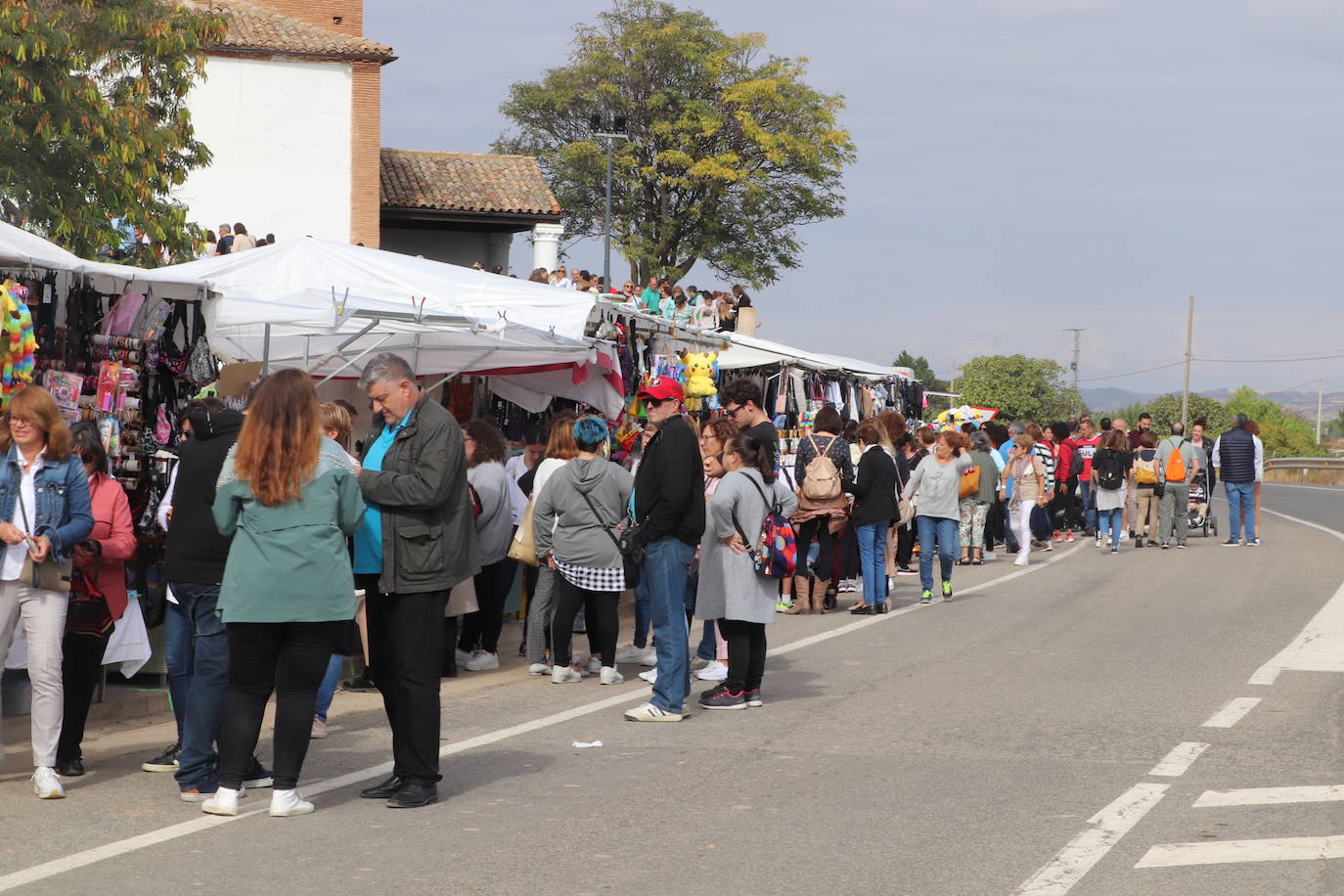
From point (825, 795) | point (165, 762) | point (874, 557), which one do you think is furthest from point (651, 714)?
point (874, 557)

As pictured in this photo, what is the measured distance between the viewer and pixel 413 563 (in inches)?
266

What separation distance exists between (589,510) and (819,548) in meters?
4.69

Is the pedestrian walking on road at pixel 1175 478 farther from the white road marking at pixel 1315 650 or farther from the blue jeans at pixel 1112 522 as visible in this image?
the white road marking at pixel 1315 650

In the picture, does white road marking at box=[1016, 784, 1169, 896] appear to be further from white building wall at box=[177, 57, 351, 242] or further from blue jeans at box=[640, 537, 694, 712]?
white building wall at box=[177, 57, 351, 242]

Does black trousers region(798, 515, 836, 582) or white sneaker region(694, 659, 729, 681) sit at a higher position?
black trousers region(798, 515, 836, 582)

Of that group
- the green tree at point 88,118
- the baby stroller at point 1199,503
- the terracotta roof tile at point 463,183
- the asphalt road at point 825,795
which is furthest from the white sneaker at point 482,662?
the terracotta roof tile at point 463,183

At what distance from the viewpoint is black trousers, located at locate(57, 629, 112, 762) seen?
285 inches

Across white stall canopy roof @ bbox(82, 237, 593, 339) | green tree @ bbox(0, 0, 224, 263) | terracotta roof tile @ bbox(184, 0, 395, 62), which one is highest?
terracotta roof tile @ bbox(184, 0, 395, 62)

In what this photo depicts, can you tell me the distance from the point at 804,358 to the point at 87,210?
31.3 ft

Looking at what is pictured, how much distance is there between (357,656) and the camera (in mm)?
10148

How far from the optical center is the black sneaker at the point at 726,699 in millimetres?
9250

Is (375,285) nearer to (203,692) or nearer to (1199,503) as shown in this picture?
(203,692)

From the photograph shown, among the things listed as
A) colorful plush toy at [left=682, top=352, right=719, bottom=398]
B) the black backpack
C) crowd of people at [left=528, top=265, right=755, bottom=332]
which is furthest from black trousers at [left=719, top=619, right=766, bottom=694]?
the black backpack

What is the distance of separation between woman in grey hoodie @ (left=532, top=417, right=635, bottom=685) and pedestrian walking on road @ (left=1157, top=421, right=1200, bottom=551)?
13.8m
